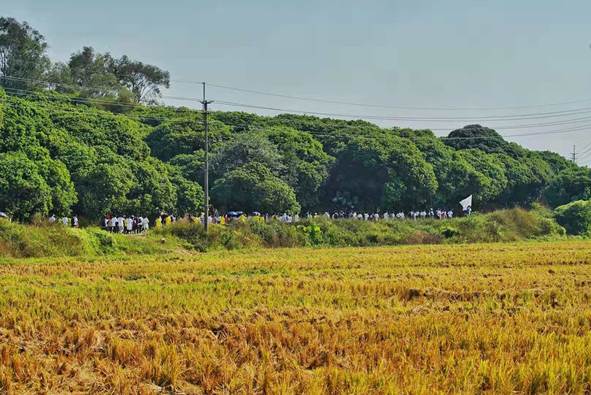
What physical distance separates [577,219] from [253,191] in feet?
85.1

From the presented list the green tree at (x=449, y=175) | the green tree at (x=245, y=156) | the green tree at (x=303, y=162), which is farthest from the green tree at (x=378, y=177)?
the green tree at (x=245, y=156)

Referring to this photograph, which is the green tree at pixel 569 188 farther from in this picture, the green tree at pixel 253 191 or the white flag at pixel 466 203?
the green tree at pixel 253 191

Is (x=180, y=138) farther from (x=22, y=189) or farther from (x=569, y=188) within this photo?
(x=569, y=188)

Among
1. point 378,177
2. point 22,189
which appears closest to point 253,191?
point 378,177

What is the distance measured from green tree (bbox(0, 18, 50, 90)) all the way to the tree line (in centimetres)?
9

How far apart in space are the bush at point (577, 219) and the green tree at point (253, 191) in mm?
22243

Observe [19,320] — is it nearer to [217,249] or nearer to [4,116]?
[217,249]

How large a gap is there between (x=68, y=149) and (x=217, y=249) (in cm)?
1101

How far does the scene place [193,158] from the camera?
47.5 m

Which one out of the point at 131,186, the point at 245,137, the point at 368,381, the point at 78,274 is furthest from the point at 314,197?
the point at 368,381

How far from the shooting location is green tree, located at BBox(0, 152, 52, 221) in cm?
2997

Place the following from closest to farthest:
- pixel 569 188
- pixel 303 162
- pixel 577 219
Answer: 1. pixel 303 162
2. pixel 577 219
3. pixel 569 188

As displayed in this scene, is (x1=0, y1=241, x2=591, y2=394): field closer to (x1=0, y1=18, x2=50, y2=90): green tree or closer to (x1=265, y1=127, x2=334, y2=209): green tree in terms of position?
(x1=265, y1=127, x2=334, y2=209): green tree

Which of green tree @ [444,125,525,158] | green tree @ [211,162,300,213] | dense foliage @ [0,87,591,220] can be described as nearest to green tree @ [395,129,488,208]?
dense foliage @ [0,87,591,220]
